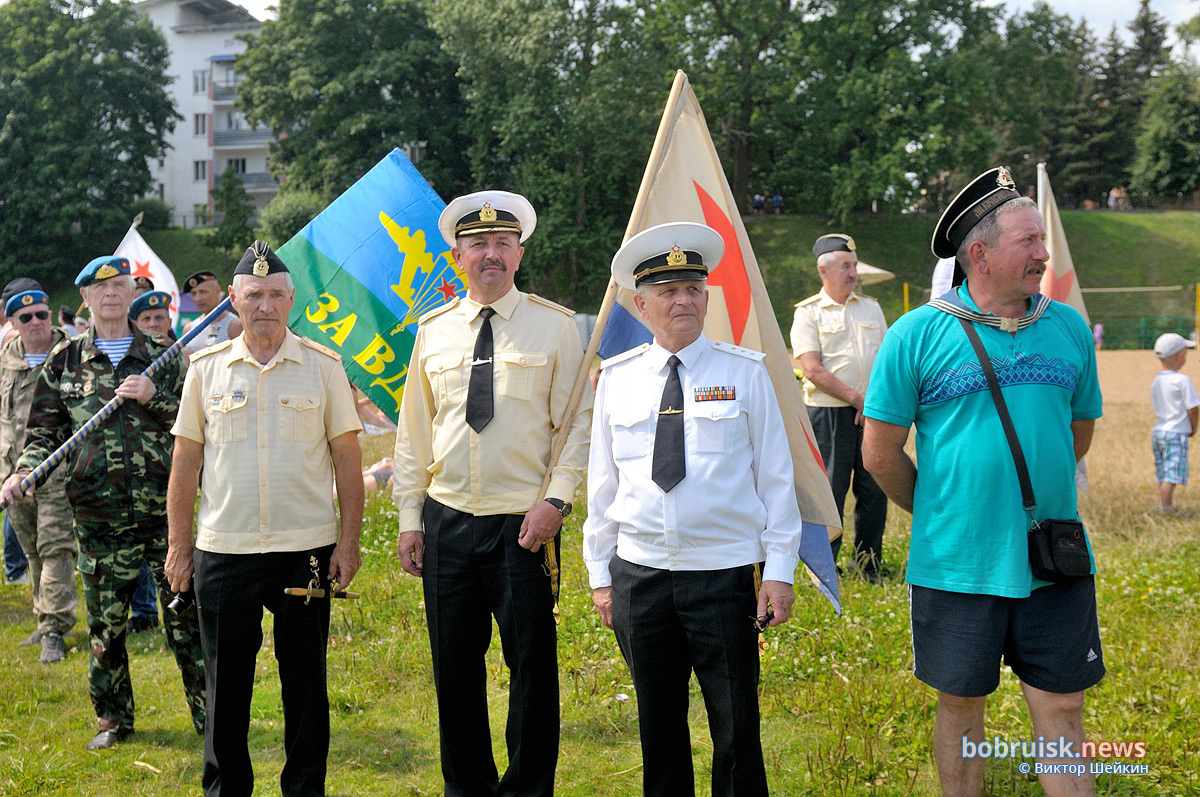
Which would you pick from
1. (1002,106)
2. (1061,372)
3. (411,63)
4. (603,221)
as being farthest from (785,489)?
(1002,106)

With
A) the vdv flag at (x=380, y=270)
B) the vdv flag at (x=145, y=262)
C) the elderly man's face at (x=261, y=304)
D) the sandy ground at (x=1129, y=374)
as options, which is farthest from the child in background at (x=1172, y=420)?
the vdv flag at (x=145, y=262)

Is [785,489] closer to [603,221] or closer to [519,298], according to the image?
[519,298]

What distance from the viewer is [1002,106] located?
41.2 metres

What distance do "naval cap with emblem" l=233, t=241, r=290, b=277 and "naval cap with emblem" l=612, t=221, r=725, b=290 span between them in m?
1.44

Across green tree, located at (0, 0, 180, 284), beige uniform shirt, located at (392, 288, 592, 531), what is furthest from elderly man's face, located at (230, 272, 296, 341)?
green tree, located at (0, 0, 180, 284)

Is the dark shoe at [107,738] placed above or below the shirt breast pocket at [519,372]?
below

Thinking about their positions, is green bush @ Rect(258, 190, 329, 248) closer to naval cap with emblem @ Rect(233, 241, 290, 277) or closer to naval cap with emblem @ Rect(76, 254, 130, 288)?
naval cap with emblem @ Rect(76, 254, 130, 288)

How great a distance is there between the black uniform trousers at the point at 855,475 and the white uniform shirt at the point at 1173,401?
434 cm

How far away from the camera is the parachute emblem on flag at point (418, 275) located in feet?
18.3

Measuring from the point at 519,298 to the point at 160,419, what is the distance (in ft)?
7.12

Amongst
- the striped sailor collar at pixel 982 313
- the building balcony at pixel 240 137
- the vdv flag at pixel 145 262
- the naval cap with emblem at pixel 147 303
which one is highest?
the building balcony at pixel 240 137

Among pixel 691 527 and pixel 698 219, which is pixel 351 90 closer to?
pixel 698 219

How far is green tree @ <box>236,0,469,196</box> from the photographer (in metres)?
39.3

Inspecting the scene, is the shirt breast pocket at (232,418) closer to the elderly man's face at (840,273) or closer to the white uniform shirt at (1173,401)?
the elderly man's face at (840,273)
